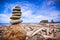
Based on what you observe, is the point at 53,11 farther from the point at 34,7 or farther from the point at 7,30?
the point at 7,30

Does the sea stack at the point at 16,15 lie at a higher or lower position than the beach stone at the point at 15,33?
higher

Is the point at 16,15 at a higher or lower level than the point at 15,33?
higher

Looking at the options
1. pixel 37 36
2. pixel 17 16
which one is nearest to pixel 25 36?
pixel 37 36

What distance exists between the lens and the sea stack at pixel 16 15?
10.1 feet

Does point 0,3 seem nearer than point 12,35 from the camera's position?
No

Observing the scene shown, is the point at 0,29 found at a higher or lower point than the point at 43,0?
lower

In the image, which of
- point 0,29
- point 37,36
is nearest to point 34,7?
point 37,36

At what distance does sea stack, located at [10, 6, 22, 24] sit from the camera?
3.08 meters

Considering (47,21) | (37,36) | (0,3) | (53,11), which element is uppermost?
(0,3)

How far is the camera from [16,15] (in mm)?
3076

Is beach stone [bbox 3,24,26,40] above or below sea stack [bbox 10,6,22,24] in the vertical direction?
below

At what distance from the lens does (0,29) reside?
3.20 meters

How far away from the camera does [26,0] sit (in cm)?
321

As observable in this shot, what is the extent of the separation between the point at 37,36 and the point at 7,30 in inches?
23.7
